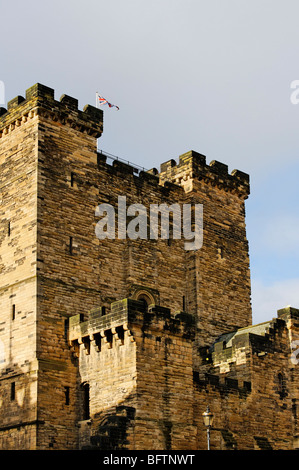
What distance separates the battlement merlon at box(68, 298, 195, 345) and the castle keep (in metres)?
0.06

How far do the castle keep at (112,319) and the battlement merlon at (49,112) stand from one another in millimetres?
68

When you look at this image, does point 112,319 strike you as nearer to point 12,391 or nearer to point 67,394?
point 67,394

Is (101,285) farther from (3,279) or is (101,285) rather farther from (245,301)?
(245,301)

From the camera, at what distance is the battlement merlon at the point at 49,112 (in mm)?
33594

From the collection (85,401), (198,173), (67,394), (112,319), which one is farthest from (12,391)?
(198,173)

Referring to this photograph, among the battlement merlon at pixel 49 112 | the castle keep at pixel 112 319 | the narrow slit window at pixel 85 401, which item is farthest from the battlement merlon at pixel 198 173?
the narrow slit window at pixel 85 401

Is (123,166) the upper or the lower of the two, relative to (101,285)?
upper

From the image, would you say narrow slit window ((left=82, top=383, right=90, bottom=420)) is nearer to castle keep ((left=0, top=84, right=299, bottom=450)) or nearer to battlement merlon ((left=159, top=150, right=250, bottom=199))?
castle keep ((left=0, top=84, right=299, bottom=450))

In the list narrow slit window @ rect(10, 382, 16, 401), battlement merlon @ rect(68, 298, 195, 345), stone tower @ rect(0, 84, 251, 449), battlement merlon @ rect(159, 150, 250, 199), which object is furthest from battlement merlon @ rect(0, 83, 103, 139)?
narrow slit window @ rect(10, 382, 16, 401)

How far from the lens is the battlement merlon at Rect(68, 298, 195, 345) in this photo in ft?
95.1

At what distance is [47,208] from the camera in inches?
1278

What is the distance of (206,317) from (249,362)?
427 centimetres

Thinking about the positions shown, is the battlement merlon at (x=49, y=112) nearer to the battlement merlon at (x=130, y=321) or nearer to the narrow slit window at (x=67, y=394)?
the battlement merlon at (x=130, y=321)

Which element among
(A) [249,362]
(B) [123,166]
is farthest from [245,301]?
(B) [123,166]
